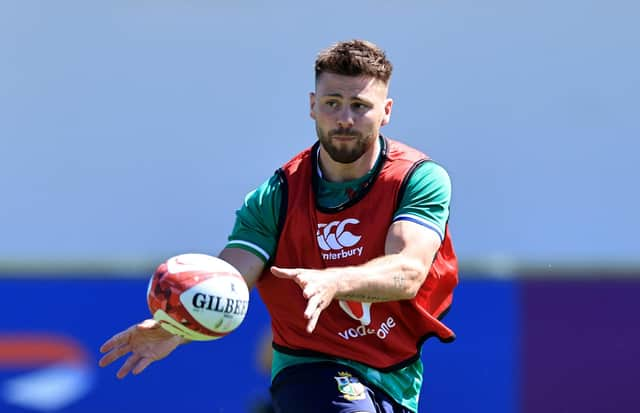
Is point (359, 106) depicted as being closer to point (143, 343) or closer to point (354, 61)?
point (354, 61)

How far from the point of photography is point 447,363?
7.78 metres

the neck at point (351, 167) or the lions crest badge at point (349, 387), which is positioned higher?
the neck at point (351, 167)

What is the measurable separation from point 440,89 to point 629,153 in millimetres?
1436

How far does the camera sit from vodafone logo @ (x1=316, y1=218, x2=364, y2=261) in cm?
510

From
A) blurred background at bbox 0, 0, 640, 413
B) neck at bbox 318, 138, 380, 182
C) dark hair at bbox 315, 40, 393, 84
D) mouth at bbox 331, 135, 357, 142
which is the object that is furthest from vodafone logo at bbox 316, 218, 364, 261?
blurred background at bbox 0, 0, 640, 413

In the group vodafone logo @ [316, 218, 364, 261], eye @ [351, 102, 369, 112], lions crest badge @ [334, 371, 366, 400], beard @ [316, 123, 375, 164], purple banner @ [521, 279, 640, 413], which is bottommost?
purple banner @ [521, 279, 640, 413]

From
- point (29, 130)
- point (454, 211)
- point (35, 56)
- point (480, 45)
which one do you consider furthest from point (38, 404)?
point (480, 45)

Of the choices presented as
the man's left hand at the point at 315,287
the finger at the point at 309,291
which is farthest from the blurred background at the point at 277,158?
the finger at the point at 309,291

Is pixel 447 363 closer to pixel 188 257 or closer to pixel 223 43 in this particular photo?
pixel 223 43

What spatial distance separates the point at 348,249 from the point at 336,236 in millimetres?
85

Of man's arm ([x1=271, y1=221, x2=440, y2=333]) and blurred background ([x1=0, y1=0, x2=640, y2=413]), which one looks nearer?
man's arm ([x1=271, y1=221, x2=440, y2=333])

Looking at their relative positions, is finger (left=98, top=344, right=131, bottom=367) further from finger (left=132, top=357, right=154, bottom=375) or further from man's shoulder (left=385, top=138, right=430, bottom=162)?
man's shoulder (left=385, top=138, right=430, bottom=162)

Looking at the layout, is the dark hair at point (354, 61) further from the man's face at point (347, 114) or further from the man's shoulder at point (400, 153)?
the man's shoulder at point (400, 153)

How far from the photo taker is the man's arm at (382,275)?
14.0 ft
